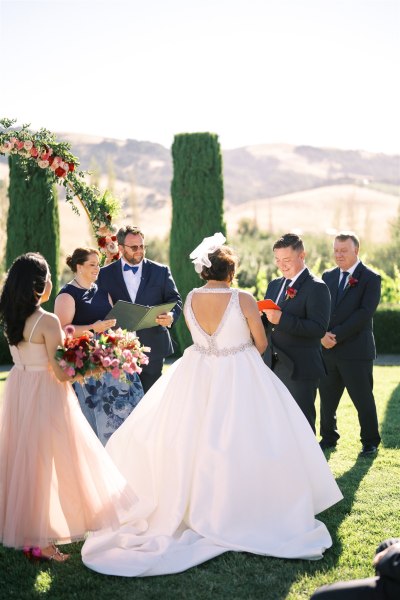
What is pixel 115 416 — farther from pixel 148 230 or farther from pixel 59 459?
pixel 148 230


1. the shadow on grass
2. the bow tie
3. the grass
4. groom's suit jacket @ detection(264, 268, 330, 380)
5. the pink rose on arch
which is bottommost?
the shadow on grass

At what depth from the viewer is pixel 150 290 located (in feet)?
22.8

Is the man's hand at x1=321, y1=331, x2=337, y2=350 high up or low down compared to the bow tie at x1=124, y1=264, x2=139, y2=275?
down

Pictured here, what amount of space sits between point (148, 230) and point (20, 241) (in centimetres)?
7518

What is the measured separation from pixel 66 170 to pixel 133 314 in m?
1.94

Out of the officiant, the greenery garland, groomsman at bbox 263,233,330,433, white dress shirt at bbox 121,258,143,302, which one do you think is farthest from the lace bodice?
the greenery garland

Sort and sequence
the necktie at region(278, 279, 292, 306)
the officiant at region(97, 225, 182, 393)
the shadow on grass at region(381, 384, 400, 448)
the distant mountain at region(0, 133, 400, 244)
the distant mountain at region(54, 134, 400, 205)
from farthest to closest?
1. the distant mountain at region(54, 134, 400, 205)
2. the distant mountain at region(0, 133, 400, 244)
3. the shadow on grass at region(381, 384, 400, 448)
4. the officiant at region(97, 225, 182, 393)
5. the necktie at region(278, 279, 292, 306)

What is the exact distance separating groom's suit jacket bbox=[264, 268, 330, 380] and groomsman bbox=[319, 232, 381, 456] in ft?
2.10

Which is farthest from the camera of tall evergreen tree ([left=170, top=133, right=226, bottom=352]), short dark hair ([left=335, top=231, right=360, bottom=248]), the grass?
tall evergreen tree ([left=170, top=133, right=226, bottom=352])

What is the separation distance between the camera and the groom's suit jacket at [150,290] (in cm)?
693

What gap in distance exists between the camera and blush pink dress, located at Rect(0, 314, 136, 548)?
455cm

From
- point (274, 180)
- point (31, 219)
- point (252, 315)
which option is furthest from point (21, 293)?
point (274, 180)

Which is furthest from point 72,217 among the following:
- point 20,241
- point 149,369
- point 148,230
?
point 149,369

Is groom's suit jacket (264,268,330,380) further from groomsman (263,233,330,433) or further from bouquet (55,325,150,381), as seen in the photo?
bouquet (55,325,150,381)
